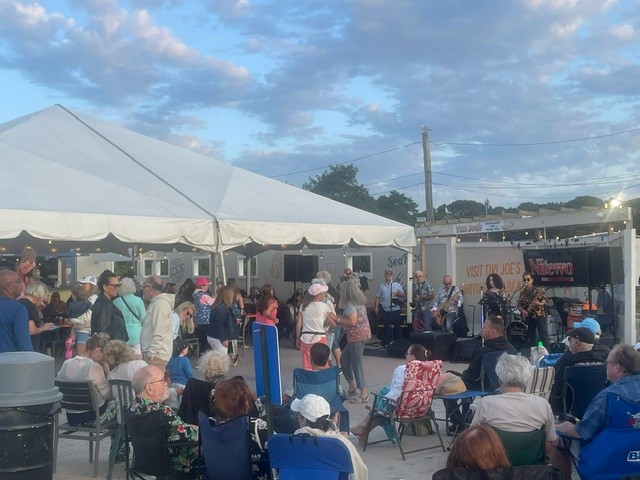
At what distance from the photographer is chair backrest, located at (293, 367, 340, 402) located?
23.3 ft

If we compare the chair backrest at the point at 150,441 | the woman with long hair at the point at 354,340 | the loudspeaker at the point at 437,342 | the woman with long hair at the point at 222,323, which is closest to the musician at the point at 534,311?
the loudspeaker at the point at 437,342

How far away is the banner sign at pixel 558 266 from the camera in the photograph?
13641mm

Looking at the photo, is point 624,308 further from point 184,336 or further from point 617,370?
point 617,370

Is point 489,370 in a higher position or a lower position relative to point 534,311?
lower

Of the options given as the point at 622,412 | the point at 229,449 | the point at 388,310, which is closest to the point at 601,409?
the point at 622,412

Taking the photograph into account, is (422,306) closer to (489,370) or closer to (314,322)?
(314,322)

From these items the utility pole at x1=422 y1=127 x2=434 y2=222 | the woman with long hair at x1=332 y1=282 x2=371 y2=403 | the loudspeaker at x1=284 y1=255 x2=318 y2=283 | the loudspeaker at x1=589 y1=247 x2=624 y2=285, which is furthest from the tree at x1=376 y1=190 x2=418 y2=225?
the woman with long hair at x1=332 y1=282 x2=371 y2=403

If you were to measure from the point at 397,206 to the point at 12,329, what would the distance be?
41.5 metres

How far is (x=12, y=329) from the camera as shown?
5867 millimetres

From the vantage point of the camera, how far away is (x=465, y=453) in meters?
3.61

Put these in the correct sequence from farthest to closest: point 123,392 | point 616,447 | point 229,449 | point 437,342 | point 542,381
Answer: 1. point 437,342
2. point 542,381
3. point 123,392
4. point 229,449
5. point 616,447

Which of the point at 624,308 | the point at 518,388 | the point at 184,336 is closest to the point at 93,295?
the point at 184,336

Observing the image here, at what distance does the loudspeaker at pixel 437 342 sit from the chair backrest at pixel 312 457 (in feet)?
29.3

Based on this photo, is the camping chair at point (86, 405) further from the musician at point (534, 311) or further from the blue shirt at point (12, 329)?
the musician at point (534, 311)
